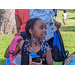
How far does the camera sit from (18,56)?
373 cm

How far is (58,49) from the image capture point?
432 centimetres

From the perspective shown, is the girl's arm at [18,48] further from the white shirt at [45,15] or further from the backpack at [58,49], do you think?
the backpack at [58,49]

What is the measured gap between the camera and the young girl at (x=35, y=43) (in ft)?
11.2

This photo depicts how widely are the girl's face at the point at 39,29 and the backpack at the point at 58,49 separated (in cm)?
72

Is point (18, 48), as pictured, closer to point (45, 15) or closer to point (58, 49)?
point (45, 15)

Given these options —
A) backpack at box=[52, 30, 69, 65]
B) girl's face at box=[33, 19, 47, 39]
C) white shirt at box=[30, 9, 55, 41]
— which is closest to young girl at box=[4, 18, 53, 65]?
girl's face at box=[33, 19, 47, 39]

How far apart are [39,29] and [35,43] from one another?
28cm

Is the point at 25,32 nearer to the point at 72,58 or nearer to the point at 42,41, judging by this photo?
the point at 42,41

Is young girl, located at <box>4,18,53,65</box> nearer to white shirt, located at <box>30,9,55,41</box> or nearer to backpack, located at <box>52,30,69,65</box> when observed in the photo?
white shirt, located at <box>30,9,55,41</box>

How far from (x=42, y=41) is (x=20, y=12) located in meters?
0.73

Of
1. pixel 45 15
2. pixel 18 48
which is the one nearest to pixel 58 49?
pixel 45 15

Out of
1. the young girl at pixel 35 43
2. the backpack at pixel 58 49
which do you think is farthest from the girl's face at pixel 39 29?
the backpack at pixel 58 49

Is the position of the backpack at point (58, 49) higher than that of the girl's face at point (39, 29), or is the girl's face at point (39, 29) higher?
the girl's face at point (39, 29)

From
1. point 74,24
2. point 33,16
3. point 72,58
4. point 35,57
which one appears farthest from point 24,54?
point 74,24
